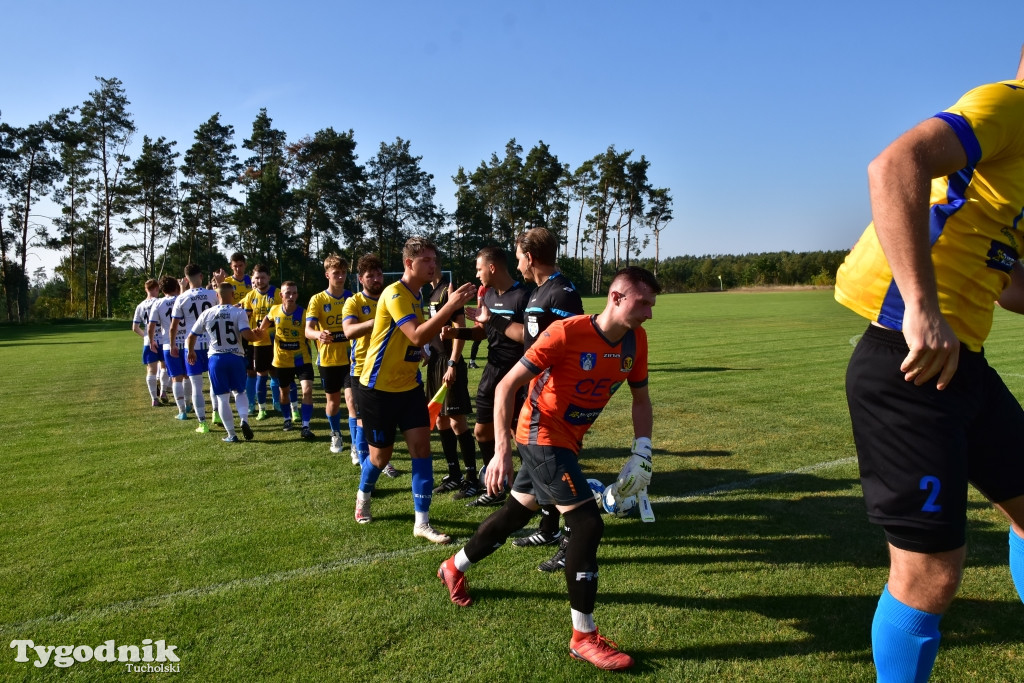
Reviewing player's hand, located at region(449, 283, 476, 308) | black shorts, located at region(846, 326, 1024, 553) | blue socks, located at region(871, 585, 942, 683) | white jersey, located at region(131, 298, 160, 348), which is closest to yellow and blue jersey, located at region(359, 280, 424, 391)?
player's hand, located at region(449, 283, 476, 308)

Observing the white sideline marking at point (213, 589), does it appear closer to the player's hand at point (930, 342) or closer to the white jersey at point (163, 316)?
the player's hand at point (930, 342)

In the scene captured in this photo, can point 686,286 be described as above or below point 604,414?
above

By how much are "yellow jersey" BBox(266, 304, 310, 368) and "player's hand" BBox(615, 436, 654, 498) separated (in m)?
6.11

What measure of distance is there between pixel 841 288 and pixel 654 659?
2068 mm

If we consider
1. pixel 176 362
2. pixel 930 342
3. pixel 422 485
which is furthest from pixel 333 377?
pixel 930 342

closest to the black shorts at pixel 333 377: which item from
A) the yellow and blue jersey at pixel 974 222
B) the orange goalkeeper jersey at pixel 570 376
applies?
the orange goalkeeper jersey at pixel 570 376

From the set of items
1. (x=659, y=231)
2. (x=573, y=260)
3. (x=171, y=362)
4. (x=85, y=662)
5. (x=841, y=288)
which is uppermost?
(x=659, y=231)

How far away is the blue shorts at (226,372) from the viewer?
25.9ft

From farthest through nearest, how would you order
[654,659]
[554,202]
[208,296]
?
[554,202] < [208,296] < [654,659]

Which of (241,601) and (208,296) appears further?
(208,296)

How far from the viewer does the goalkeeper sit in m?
3.13

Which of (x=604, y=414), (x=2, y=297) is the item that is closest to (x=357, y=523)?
(x=604, y=414)

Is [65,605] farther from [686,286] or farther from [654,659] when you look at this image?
[686,286]

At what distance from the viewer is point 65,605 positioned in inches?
150
